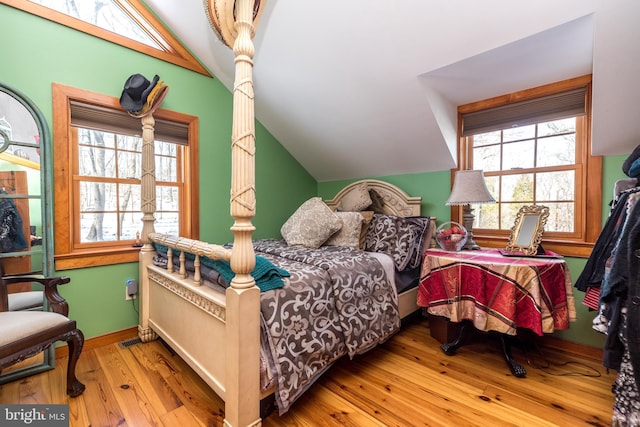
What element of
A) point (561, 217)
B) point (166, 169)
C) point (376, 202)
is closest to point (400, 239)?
point (376, 202)

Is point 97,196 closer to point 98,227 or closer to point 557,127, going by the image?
point 98,227

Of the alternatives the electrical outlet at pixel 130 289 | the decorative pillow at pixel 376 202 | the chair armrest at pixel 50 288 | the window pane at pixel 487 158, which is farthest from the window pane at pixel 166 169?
the window pane at pixel 487 158

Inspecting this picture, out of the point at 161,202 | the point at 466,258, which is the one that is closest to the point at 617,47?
the point at 466,258

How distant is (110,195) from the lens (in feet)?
7.72

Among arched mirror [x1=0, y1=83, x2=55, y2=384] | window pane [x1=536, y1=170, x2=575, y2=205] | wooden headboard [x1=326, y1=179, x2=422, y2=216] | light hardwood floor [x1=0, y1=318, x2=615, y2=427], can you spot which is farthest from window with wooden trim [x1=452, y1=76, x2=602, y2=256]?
arched mirror [x1=0, y1=83, x2=55, y2=384]

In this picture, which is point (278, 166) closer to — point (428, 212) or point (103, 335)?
point (428, 212)

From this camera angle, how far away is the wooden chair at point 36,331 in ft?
4.37

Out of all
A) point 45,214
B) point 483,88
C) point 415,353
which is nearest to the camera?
point 45,214

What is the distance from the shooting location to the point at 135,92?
2.14 metres

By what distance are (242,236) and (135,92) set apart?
1716 mm

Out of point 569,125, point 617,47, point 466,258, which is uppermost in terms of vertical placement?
point 617,47

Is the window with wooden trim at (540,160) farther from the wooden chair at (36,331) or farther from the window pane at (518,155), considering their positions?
the wooden chair at (36,331)

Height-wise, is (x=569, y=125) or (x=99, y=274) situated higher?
(x=569, y=125)

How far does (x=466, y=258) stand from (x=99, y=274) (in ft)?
9.01
